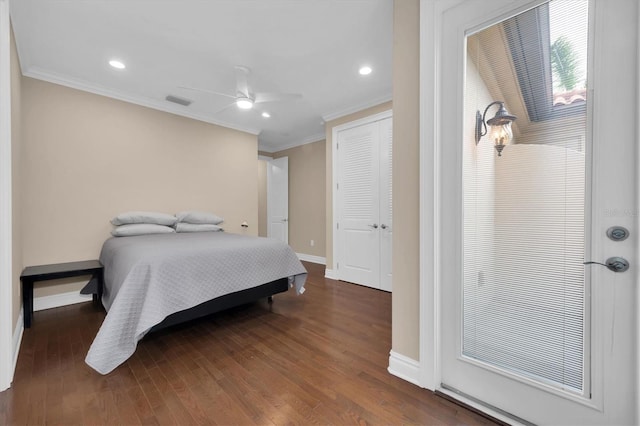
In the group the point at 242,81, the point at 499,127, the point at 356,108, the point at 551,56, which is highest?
the point at 356,108

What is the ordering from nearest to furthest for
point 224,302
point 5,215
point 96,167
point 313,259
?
1. point 5,215
2. point 224,302
3. point 96,167
4. point 313,259

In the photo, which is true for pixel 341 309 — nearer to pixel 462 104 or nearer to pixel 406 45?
pixel 462 104

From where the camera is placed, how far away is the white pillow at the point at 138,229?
3.28 metres

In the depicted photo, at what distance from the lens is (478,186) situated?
1.50 metres

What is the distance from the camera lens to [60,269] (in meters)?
2.77

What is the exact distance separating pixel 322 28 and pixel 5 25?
6.86 feet

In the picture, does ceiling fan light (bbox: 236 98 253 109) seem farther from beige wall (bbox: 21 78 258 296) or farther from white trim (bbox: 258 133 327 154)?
white trim (bbox: 258 133 327 154)

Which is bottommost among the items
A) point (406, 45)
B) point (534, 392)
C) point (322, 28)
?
point (534, 392)

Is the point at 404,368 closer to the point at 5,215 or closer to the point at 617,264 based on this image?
the point at 617,264

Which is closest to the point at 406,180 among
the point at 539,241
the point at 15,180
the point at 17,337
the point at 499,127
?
the point at 499,127

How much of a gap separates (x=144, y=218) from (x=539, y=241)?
410cm

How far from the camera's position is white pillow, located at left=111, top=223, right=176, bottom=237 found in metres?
3.28

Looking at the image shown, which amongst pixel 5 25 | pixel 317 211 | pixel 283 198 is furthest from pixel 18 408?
pixel 283 198

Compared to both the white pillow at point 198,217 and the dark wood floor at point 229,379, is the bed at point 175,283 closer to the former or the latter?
the dark wood floor at point 229,379
